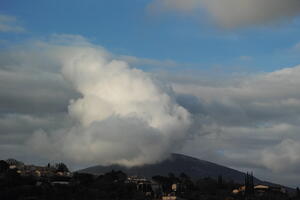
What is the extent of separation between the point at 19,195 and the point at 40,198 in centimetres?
738

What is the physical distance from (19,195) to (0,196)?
7.84 meters

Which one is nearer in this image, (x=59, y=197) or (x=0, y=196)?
(x=0, y=196)

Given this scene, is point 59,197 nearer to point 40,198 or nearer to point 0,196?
point 40,198

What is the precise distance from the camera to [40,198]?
621ft

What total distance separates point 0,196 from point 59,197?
73.6 feet

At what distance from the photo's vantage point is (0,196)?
183 metres

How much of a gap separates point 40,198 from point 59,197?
29.4 ft

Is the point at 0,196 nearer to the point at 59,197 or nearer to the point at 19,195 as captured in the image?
the point at 19,195

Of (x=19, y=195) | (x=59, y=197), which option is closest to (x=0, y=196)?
(x=19, y=195)

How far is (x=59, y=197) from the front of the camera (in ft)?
644

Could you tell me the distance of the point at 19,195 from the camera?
189 meters

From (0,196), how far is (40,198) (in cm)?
1396
